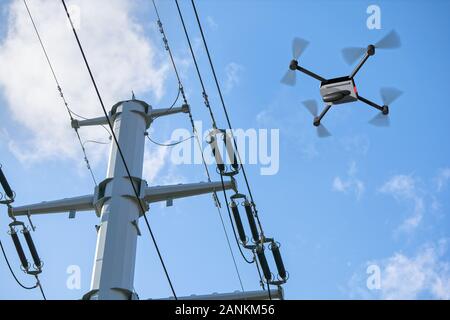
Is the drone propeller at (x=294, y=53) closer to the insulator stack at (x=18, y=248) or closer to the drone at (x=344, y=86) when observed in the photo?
the drone at (x=344, y=86)

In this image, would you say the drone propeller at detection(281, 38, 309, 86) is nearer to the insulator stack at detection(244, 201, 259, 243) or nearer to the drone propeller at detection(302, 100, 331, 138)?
the drone propeller at detection(302, 100, 331, 138)

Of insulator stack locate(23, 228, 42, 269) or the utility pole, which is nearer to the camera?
the utility pole

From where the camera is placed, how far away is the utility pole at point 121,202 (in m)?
17.7

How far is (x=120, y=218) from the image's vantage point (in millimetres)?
18828

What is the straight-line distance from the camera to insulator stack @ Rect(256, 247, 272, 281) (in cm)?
2120

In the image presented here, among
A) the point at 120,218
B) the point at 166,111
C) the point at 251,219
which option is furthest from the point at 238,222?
the point at 166,111

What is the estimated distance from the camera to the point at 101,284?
17500mm

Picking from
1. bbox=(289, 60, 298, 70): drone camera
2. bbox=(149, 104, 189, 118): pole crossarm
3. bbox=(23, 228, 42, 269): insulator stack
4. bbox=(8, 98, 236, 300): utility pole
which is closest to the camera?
bbox=(8, 98, 236, 300): utility pole

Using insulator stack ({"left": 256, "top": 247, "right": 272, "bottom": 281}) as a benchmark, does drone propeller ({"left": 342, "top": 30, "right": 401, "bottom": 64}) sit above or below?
above

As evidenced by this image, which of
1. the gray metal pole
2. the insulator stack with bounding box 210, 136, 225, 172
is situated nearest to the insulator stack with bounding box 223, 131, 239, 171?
the insulator stack with bounding box 210, 136, 225, 172

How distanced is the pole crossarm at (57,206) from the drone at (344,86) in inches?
283

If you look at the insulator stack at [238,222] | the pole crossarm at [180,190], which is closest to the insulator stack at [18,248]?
the pole crossarm at [180,190]
